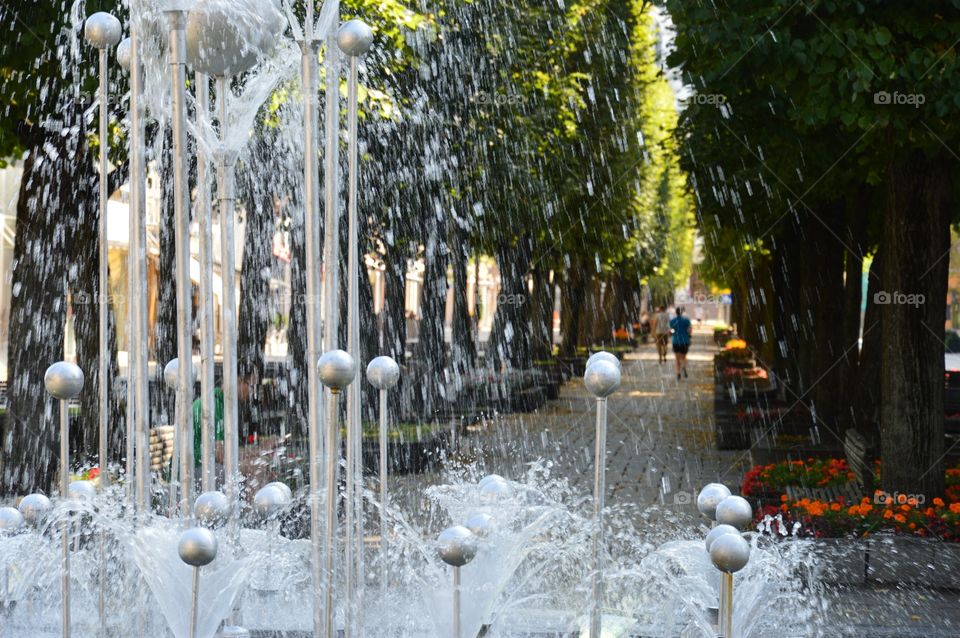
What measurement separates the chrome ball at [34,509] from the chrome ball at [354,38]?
189 cm

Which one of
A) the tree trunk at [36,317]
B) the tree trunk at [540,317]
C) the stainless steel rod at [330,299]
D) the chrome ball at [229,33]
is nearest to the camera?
the stainless steel rod at [330,299]

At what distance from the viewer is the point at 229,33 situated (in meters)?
4.11

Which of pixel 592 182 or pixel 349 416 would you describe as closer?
pixel 349 416

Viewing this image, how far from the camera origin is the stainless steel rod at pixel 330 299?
3.67 m

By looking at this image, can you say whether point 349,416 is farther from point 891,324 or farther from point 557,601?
point 891,324

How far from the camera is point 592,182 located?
26.0 metres

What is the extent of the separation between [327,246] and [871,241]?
53.9ft

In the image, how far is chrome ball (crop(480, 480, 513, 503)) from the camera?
178 inches

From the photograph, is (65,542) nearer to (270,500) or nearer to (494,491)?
(270,500)

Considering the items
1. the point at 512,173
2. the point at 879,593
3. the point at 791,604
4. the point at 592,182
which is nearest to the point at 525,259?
the point at 592,182
